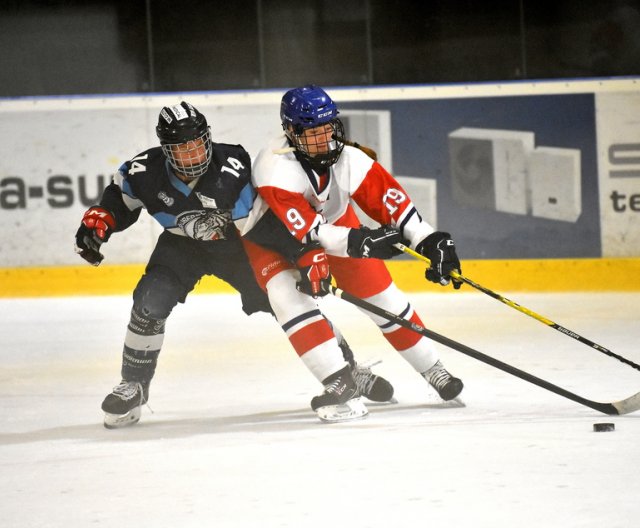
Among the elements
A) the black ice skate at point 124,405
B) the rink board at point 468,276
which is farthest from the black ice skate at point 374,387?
the rink board at point 468,276

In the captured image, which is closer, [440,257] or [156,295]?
[440,257]

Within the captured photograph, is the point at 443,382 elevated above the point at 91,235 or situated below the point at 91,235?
below

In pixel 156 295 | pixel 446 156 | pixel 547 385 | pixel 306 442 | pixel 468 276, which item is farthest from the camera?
pixel 446 156

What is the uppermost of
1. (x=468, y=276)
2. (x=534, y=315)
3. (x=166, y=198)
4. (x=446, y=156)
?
(x=166, y=198)

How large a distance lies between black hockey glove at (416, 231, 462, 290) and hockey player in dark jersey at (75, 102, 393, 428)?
1.82 feet

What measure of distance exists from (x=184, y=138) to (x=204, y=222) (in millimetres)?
297

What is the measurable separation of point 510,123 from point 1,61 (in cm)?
307

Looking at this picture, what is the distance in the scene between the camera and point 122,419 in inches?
159

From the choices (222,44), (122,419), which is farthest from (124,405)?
(222,44)

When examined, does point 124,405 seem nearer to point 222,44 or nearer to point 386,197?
point 386,197

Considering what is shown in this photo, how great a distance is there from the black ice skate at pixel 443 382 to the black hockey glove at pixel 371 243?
1.52 feet

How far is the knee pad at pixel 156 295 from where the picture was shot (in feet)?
13.2

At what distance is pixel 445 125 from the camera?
25.6ft

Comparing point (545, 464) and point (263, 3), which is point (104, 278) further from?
point (545, 464)
